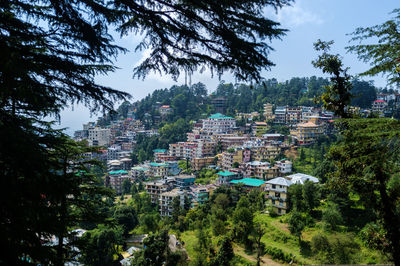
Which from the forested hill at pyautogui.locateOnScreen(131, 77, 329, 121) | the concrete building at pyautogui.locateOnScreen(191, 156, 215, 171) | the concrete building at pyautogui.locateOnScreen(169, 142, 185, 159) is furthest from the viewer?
the forested hill at pyautogui.locateOnScreen(131, 77, 329, 121)

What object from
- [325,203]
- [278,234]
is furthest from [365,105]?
[278,234]

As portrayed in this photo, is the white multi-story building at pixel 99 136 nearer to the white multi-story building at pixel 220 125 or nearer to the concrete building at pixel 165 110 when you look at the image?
the concrete building at pixel 165 110

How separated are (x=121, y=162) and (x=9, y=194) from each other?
45.6 m

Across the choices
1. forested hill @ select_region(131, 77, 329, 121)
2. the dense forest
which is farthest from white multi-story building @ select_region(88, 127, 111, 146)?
forested hill @ select_region(131, 77, 329, 121)

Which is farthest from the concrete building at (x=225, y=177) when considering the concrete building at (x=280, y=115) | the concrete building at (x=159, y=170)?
the concrete building at (x=280, y=115)

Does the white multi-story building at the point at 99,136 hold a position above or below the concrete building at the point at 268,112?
below

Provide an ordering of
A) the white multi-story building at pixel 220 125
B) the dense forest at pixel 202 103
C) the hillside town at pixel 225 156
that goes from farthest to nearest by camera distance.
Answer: the dense forest at pixel 202 103 < the white multi-story building at pixel 220 125 < the hillside town at pixel 225 156

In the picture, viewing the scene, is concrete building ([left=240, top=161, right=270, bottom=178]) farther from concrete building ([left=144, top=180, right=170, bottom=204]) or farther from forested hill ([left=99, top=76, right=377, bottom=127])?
forested hill ([left=99, top=76, right=377, bottom=127])

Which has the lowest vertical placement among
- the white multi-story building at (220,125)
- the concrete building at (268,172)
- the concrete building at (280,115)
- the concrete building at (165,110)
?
the concrete building at (268,172)

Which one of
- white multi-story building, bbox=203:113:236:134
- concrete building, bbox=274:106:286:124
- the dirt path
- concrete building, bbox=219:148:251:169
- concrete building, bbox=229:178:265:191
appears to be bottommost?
the dirt path

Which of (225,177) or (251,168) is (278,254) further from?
(251,168)

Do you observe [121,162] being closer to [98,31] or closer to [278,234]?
[278,234]

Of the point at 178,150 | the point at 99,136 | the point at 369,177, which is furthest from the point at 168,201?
the point at 99,136

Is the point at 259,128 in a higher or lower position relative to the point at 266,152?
higher
